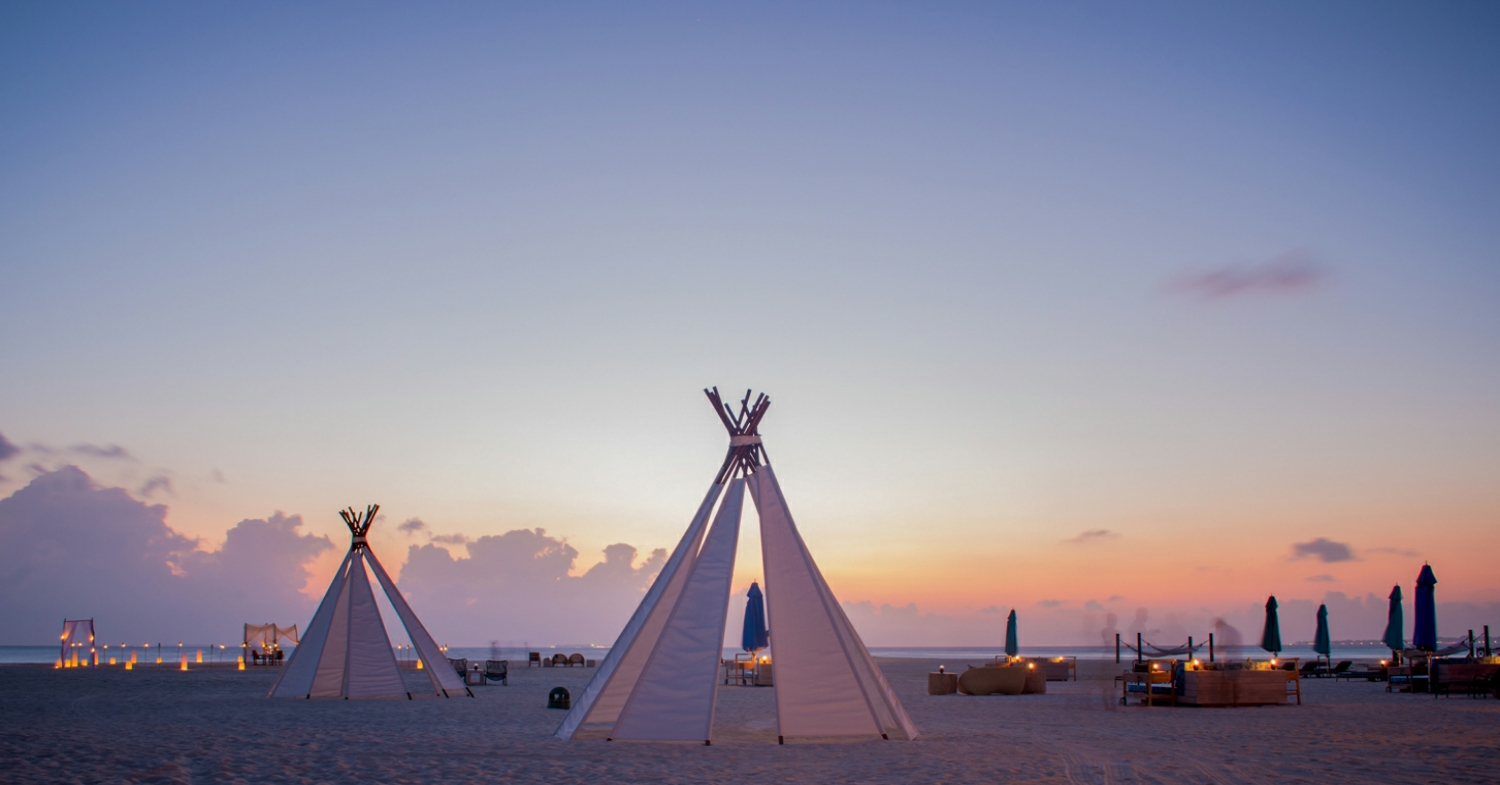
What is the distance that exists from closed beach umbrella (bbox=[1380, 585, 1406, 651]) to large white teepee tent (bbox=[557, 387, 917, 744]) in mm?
19365

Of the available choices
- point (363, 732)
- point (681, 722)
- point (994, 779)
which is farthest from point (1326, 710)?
point (363, 732)

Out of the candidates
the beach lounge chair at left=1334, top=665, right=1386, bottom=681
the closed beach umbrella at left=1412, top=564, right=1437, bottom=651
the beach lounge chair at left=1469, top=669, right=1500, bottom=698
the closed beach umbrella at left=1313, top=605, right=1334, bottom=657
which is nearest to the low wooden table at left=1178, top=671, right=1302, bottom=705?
the beach lounge chair at left=1469, top=669, right=1500, bottom=698

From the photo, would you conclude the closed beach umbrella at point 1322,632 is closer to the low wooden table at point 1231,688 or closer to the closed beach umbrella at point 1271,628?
the closed beach umbrella at point 1271,628

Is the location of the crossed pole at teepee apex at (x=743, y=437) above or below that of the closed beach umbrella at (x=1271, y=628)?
above

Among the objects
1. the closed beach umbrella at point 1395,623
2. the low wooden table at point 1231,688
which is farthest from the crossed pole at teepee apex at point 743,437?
the closed beach umbrella at point 1395,623

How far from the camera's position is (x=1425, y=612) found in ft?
70.3

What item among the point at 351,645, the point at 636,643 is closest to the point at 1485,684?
the point at 636,643

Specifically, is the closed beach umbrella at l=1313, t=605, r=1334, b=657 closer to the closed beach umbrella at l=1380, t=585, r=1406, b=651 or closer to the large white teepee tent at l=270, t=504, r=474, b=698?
the closed beach umbrella at l=1380, t=585, r=1406, b=651

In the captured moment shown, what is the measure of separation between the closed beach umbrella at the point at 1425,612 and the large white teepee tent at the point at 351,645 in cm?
2113

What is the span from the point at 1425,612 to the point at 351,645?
22.5 meters

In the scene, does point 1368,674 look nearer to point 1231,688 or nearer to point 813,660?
point 1231,688

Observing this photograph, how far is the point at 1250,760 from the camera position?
9641mm

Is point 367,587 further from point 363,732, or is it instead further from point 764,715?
point 764,715

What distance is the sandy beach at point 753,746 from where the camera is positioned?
8805 millimetres
